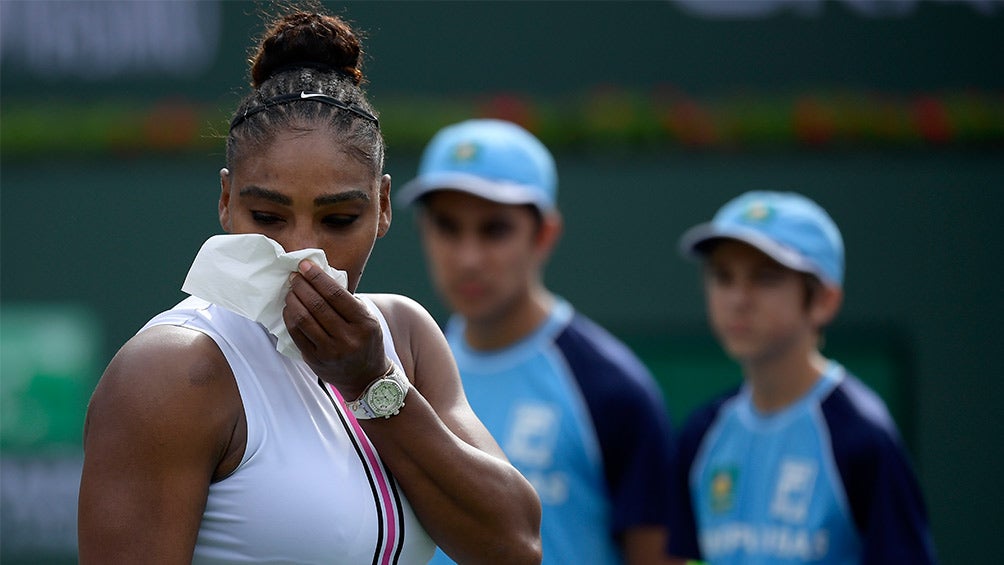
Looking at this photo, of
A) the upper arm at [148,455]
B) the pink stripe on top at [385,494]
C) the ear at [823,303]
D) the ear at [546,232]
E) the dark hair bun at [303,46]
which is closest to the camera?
the upper arm at [148,455]

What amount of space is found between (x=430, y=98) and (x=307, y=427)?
453cm

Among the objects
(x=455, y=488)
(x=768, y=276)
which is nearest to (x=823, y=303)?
(x=768, y=276)

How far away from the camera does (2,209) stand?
252 inches

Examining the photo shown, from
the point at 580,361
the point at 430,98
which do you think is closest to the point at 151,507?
the point at 580,361

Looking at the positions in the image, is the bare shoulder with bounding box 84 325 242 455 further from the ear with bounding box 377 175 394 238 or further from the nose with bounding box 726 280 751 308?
the nose with bounding box 726 280 751 308

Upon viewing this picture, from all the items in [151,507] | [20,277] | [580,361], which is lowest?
[20,277]

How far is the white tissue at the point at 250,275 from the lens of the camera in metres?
1.84

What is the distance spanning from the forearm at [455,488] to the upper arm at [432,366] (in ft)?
0.25

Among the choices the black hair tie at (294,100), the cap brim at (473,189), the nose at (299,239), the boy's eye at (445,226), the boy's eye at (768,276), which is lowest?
the boy's eye at (768,276)

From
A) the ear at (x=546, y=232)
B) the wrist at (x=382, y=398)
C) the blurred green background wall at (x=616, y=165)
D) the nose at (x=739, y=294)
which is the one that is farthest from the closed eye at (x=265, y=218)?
the blurred green background wall at (x=616, y=165)

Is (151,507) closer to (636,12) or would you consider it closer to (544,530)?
(544,530)

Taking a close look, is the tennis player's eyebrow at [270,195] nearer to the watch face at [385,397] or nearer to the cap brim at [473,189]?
the watch face at [385,397]

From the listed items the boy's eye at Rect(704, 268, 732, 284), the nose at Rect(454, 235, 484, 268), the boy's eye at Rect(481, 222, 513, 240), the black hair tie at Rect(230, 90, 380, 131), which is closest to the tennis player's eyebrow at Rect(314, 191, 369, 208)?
the black hair tie at Rect(230, 90, 380, 131)

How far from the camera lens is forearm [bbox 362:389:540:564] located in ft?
6.35
